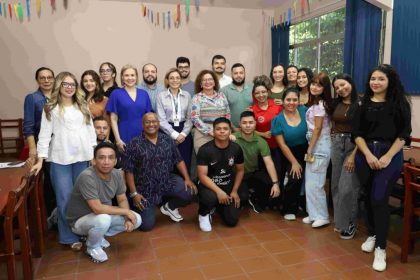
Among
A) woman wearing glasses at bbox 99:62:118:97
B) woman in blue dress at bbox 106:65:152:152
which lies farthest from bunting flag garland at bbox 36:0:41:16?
woman in blue dress at bbox 106:65:152:152

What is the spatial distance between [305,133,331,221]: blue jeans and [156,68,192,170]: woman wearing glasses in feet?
3.89

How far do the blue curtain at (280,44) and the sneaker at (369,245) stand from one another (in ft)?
13.8

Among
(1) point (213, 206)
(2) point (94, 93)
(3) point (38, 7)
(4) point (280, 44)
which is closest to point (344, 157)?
(1) point (213, 206)

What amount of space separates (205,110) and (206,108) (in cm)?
2

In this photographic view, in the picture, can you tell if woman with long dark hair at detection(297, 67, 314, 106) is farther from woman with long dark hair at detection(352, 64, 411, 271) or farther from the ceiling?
the ceiling

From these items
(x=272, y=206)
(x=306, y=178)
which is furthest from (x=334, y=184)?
Result: (x=272, y=206)

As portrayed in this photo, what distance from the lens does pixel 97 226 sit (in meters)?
2.40

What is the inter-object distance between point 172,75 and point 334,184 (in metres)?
1.77

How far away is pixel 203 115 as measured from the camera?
3.36m

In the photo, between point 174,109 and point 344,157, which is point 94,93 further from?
point 344,157

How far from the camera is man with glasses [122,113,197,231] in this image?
2.92 m

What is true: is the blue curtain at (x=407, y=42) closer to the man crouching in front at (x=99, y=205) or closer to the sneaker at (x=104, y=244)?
the man crouching in front at (x=99, y=205)

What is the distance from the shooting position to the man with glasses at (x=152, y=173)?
2922mm

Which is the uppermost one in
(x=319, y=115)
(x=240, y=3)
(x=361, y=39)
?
(x=240, y=3)
